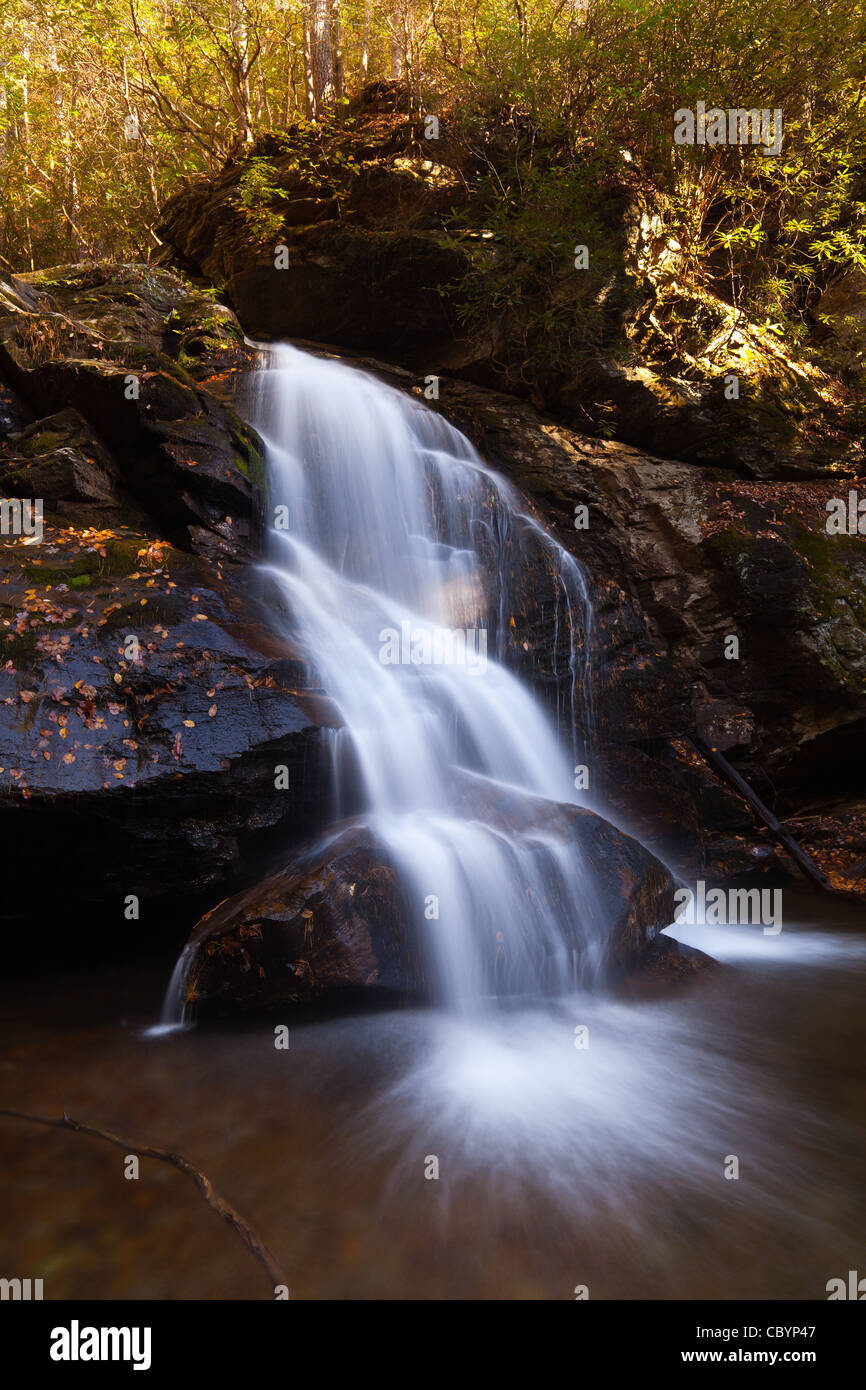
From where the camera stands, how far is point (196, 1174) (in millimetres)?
2814

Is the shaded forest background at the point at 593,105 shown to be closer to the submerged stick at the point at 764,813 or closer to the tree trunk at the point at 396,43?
the tree trunk at the point at 396,43

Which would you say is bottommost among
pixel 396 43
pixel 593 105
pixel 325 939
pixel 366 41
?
pixel 325 939

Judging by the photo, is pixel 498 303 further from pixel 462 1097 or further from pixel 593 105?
pixel 462 1097

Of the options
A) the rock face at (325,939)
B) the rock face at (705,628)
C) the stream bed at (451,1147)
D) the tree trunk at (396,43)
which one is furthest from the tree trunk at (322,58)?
the stream bed at (451,1147)

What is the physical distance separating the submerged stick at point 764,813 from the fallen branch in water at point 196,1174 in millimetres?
6302

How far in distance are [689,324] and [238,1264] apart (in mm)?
10936

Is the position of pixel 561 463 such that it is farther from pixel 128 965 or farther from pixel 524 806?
pixel 128 965

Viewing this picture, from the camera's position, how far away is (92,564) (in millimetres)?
5039

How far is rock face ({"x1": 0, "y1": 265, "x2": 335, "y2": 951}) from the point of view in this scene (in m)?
4.32

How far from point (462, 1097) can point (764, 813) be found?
5.35 metres

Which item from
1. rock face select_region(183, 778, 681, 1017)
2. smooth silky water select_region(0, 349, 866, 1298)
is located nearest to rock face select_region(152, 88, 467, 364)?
smooth silky water select_region(0, 349, 866, 1298)

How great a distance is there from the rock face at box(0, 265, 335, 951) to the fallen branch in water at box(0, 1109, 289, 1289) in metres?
1.56

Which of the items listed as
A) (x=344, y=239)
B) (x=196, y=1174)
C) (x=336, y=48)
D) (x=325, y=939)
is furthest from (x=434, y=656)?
(x=336, y=48)

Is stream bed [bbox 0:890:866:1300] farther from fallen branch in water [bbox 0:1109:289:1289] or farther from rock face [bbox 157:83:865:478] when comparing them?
rock face [bbox 157:83:865:478]
